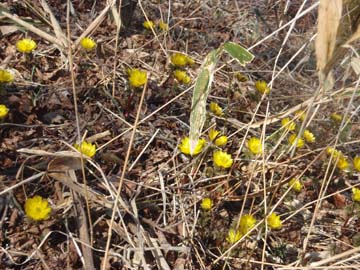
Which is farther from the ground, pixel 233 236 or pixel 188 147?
pixel 188 147

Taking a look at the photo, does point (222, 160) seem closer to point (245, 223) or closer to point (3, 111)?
point (245, 223)

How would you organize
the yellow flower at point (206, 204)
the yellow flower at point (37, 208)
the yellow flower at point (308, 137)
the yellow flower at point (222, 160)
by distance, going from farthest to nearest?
the yellow flower at point (308, 137) < the yellow flower at point (222, 160) < the yellow flower at point (206, 204) < the yellow flower at point (37, 208)

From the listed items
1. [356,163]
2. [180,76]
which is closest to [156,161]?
[180,76]

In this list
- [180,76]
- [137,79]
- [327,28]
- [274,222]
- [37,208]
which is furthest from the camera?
[180,76]

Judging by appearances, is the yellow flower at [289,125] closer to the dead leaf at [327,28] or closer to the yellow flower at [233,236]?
the yellow flower at [233,236]

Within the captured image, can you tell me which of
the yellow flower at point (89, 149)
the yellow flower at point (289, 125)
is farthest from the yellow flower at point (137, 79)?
the yellow flower at point (289, 125)

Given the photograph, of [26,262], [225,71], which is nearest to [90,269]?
[26,262]
